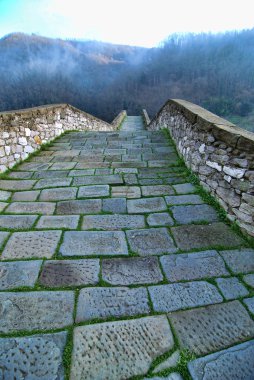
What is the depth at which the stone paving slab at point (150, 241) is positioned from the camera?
6.96ft

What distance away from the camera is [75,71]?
50406 mm

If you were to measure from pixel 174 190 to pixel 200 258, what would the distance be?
128 cm

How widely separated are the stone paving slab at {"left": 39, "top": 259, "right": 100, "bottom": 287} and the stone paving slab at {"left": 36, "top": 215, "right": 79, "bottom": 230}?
0.52 m

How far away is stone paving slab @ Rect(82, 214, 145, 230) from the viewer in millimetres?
2435

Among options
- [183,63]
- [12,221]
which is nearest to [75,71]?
[183,63]

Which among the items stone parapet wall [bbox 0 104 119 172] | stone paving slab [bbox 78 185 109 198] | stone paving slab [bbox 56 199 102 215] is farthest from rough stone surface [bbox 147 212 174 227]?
stone parapet wall [bbox 0 104 119 172]

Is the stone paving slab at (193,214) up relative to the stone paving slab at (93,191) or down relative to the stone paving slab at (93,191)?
down

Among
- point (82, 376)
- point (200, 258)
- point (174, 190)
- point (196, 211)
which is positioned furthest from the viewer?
point (174, 190)

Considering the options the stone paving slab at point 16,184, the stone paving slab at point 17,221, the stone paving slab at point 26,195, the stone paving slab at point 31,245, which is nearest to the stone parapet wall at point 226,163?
the stone paving slab at point 31,245

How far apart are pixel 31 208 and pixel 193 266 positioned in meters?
1.90

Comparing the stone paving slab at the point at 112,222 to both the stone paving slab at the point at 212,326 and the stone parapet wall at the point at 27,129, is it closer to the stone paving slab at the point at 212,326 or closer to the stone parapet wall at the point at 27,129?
the stone paving slab at the point at 212,326

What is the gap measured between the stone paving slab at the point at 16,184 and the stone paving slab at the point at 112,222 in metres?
1.24

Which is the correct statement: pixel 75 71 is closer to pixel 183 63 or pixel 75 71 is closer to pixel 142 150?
pixel 183 63

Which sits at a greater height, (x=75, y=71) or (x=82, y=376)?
(x=75, y=71)
